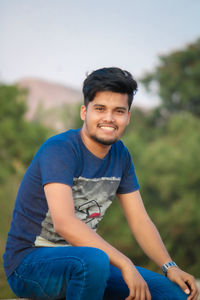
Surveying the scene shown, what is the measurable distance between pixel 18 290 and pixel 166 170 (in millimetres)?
14305

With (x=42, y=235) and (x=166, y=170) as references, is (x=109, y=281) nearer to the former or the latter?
(x=42, y=235)

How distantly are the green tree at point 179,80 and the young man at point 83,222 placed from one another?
17475mm

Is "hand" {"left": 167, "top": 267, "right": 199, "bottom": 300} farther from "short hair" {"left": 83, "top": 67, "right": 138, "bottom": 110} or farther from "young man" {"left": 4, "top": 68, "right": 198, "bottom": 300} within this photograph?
"short hair" {"left": 83, "top": 67, "right": 138, "bottom": 110}

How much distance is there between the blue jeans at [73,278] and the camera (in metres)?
1.30

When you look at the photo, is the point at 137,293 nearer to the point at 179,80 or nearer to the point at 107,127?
the point at 107,127

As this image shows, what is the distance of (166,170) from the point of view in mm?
15539

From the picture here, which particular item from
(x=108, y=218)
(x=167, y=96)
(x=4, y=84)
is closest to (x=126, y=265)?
(x=108, y=218)

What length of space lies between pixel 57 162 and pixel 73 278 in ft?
1.39

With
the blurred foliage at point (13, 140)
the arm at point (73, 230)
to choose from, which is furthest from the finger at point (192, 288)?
the blurred foliage at point (13, 140)

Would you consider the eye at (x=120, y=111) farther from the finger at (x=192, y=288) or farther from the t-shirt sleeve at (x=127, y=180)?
the finger at (x=192, y=288)

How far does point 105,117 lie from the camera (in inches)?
62.2

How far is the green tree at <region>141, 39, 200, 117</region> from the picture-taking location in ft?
61.1

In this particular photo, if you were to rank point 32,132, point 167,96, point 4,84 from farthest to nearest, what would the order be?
point 167,96
point 4,84
point 32,132

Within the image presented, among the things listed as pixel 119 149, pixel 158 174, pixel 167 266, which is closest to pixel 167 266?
pixel 167 266
